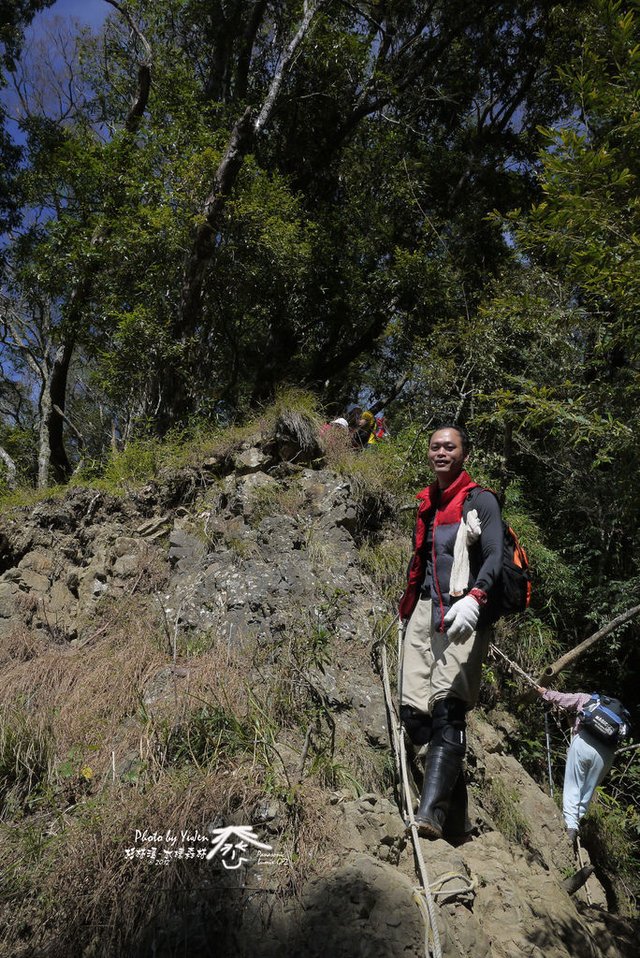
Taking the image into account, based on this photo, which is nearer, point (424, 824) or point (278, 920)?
point (278, 920)

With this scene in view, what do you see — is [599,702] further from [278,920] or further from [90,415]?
[90,415]

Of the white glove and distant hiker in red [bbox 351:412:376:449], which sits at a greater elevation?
distant hiker in red [bbox 351:412:376:449]

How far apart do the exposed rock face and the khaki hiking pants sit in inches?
21.6

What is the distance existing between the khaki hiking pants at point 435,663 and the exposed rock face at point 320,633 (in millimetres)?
549

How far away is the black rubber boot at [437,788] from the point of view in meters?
2.67

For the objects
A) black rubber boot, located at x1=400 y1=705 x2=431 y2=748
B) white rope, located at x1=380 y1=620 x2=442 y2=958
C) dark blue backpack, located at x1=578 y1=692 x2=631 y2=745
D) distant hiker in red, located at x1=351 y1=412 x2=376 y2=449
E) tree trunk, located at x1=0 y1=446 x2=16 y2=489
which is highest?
tree trunk, located at x1=0 y1=446 x2=16 y2=489

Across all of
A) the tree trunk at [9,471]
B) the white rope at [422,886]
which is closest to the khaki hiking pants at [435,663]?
the white rope at [422,886]

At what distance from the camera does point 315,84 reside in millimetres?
11492

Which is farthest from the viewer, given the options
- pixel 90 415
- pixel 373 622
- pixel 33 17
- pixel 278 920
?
pixel 90 415

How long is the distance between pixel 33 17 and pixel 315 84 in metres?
5.47

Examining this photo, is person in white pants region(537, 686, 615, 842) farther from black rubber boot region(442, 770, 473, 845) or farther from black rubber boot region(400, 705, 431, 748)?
black rubber boot region(400, 705, 431, 748)

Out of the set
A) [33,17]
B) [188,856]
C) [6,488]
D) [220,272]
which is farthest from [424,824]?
[33,17]

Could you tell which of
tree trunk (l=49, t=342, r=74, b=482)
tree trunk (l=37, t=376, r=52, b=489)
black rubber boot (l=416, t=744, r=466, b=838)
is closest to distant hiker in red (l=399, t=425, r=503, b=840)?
black rubber boot (l=416, t=744, r=466, b=838)

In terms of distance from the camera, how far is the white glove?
273 centimetres
